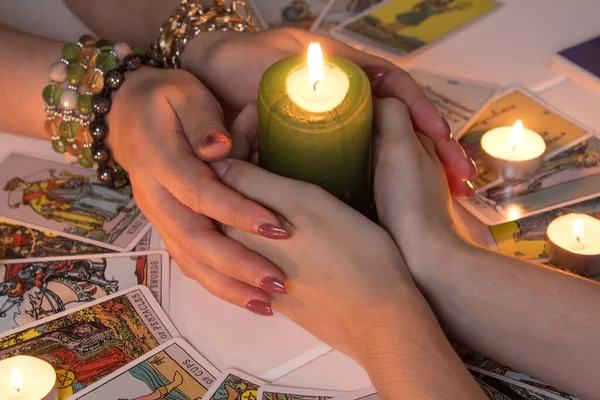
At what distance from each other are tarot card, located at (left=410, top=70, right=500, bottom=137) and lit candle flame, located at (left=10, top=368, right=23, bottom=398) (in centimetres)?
68

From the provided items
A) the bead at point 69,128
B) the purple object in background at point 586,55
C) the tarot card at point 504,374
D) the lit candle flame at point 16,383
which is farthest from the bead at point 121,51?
the purple object in background at point 586,55

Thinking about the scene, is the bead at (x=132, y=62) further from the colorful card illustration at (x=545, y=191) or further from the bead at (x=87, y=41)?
the colorful card illustration at (x=545, y=191)

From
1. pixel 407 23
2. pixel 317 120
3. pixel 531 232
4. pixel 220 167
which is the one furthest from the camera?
pixel 407 23

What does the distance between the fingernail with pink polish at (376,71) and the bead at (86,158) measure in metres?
0.40

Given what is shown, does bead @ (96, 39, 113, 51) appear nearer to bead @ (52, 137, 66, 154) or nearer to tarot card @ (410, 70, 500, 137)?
bead @ (52, 137, 66, 154)

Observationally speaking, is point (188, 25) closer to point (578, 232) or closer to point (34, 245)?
point (34, 245)

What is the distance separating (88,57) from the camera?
0.99 metres

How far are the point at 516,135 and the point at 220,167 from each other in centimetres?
45

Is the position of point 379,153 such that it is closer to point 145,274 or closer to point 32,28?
point 145,274

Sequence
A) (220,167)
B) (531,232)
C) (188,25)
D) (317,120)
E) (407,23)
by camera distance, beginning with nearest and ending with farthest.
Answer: (317,120), (220,167), (531,232), (188,25), (407,23)

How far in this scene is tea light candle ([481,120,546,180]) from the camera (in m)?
1.00

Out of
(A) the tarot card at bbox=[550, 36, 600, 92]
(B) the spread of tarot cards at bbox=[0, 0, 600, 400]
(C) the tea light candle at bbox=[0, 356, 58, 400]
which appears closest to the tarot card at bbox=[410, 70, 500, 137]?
(B) the spread of tarot cards at bbox=[0, 0, 600, 400]

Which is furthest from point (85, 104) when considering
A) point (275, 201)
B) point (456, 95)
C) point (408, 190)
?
point (456, 95)

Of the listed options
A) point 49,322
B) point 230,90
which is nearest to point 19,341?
point 49,322
